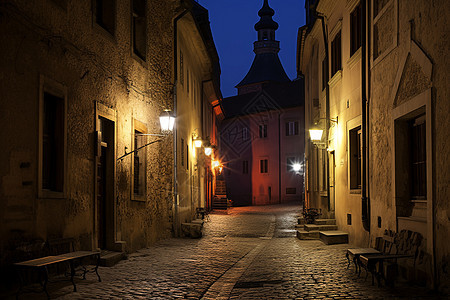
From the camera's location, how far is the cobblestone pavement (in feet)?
22.8

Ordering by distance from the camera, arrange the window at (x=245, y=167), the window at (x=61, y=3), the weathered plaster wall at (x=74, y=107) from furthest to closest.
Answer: the window at (x=245, y=167) → the window at (x=61, y=3) → the weathered plaster wall at (x=74, y=107)

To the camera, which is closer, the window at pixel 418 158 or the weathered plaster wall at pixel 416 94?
the weathered plaster wall at pixel 416 94

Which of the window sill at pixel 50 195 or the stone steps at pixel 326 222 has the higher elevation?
the window sill at pixel 50 195

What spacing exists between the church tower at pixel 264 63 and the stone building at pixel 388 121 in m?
47.5

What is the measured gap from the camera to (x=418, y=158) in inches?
342

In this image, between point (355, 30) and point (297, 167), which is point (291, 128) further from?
point (355, 30)

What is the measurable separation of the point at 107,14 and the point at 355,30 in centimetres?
618

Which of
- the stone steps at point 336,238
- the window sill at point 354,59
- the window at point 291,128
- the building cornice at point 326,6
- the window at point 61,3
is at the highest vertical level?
the building cornice at point 326,6

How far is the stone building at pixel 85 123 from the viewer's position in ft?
21.9

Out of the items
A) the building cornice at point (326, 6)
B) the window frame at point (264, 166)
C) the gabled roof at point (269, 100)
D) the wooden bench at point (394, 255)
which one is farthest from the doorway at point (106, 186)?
the window frame at point (264, 166)

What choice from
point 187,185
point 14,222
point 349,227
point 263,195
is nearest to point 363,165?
point 349,227

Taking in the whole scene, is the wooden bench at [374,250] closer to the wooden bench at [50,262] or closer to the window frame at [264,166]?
the wooden bench at [50,262]

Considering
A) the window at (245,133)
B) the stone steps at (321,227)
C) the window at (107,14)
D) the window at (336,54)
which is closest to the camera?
the window at (107,14)

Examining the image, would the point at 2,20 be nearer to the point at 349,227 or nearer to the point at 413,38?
the point at 413,38
